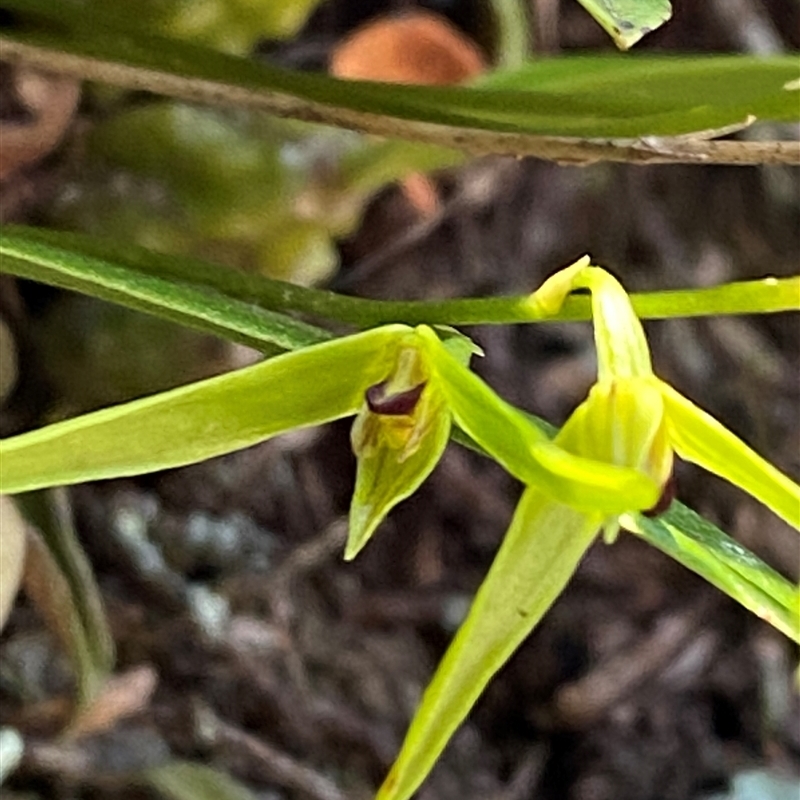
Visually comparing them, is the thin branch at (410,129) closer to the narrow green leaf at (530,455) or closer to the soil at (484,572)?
the narrow green leaf at (530,455)

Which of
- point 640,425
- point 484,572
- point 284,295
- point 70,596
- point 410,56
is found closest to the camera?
point 640,425

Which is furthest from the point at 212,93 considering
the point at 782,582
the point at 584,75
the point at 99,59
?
the point at 782,582

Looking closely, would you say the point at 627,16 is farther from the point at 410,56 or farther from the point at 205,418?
the point at 410,56

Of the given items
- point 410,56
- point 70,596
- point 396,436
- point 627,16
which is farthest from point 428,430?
→ point 410,56

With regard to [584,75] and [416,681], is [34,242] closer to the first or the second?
[584,75]

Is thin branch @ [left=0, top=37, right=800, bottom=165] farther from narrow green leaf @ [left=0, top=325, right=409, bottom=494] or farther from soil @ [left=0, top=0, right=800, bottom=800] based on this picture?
soil @ [left=0, top=0, right=800, bottom=800]

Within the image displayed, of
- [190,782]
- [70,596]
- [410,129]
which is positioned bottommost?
[190,782]

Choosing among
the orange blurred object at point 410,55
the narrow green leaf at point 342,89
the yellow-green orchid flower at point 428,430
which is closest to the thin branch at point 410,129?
the narrow green leaf at point 342,89
